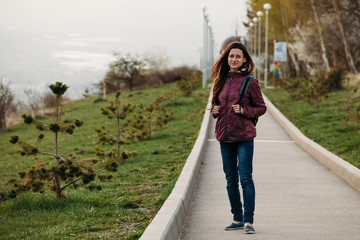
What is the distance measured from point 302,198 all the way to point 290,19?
44608mm

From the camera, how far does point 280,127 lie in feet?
55.7

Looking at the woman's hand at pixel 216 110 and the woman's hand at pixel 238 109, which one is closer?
the woman's hand at pixel 238 109

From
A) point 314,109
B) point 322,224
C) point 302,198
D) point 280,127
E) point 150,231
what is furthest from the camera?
point 314,109

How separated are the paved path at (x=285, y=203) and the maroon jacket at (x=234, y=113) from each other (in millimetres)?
1065

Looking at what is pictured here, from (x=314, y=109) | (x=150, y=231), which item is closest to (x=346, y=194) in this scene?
(x=150, y=231)

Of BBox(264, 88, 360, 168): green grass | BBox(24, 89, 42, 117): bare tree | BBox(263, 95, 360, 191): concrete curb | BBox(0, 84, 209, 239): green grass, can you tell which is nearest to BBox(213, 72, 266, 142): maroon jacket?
BBox(0, 84, 209, 239): green grass

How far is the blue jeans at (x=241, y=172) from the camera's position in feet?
17.5

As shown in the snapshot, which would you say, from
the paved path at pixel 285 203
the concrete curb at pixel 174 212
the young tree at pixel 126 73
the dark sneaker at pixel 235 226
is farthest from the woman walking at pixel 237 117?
the young tree at pixel 126 73

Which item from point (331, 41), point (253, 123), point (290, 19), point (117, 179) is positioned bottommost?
point (117, 179)

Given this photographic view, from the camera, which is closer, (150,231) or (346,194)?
(150,231)

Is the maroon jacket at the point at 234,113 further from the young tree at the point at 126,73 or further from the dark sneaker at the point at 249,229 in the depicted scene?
the young tree at the point at 126,73

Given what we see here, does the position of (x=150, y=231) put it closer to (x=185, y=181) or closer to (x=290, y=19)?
(x=185, y=181)

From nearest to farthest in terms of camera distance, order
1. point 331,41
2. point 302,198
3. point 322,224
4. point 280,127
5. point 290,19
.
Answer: point 322,224 → point 302,198 → point 280,127 → point 331,41 → point 290,19

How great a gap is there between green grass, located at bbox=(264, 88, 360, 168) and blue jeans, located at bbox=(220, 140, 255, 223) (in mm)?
4778
